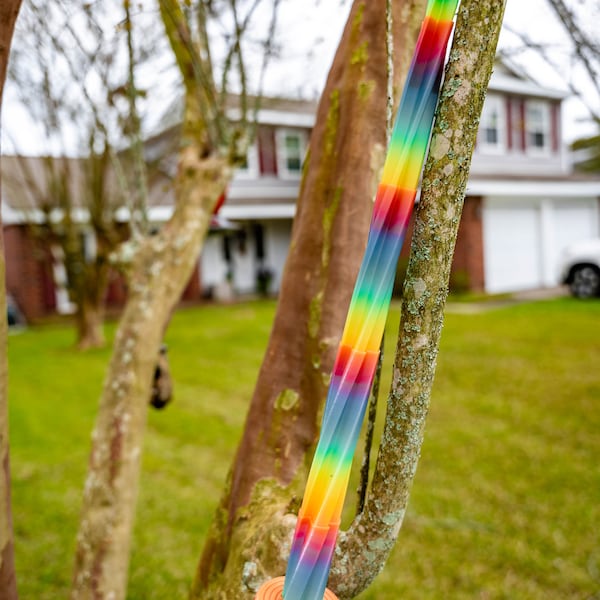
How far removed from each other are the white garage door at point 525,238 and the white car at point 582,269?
3.56 metres

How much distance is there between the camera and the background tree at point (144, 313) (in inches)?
103

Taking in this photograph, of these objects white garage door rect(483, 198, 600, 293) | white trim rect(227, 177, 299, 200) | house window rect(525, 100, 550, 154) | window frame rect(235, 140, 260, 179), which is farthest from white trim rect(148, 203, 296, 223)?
house window rect(525, 100, 550, 154)

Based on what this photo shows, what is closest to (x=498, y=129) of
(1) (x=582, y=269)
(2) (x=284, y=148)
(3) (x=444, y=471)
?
(2) (x=284, y=148)

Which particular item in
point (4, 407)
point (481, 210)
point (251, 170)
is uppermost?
point (251, 170)

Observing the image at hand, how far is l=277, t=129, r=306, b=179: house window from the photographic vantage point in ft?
62.9

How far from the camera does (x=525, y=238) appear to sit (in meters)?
17.5

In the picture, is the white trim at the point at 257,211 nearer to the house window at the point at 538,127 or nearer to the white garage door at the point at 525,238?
the white garage door at the point at 525,238

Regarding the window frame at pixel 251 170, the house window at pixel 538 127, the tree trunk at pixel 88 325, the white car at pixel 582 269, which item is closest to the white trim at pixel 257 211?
the window frame at pixel 251 170

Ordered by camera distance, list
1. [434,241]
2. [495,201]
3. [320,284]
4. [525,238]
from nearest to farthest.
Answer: [434,241] < [320,284] < [495,201] < [525,238]

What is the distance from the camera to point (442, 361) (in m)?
8.57

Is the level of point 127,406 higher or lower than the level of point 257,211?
lower

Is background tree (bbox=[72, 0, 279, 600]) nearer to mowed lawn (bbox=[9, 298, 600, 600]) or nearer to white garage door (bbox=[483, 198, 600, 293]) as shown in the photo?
mowed lawn (bbox=[9, 298, 600, 600])

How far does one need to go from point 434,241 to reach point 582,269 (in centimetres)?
1312

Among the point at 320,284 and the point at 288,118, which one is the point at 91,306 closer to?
the point at 288,118
